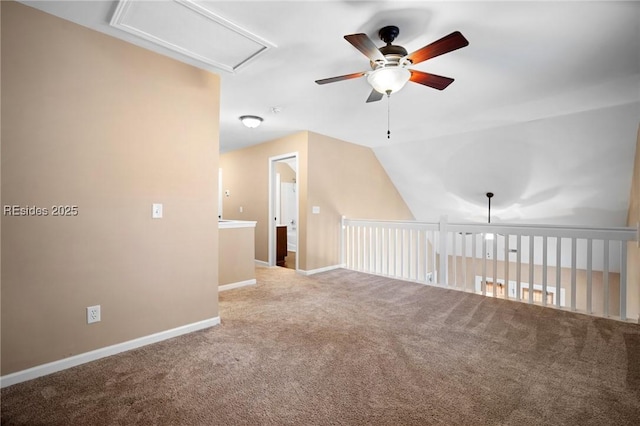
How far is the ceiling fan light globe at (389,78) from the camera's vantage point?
2156 millimetres

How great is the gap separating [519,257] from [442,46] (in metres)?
2.77

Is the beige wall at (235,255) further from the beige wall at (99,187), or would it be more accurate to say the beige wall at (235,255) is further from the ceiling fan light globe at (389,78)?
the ceiling fan light globe at (389,78)

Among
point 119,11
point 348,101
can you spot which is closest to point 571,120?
point 348,101

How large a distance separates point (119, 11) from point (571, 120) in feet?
16.8

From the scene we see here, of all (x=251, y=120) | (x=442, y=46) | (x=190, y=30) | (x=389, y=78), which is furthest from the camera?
(x=251, y=120)

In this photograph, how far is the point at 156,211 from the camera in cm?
241

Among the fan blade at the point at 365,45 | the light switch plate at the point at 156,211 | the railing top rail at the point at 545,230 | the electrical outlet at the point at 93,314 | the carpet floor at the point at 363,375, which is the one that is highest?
the fan blade at the point at 365,45

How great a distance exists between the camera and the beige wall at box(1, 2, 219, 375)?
6.02 ft

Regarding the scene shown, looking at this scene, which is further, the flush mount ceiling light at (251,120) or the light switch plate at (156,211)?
the flush mount ceiling light at (251,120)

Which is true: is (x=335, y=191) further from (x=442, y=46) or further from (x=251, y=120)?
(x=442, y=46)

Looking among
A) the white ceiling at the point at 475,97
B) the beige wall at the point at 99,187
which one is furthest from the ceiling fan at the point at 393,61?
the beige wall at the point at 99,187

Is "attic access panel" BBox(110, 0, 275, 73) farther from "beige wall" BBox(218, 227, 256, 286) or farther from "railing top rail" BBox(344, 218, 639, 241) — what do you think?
"railing top rail" BBox(344, 218, 639, 241)

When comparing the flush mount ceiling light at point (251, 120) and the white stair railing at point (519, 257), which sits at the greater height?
the flush mount ceiling light at point (251, 120)

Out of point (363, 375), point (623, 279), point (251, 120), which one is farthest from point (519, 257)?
point (251, 120)
